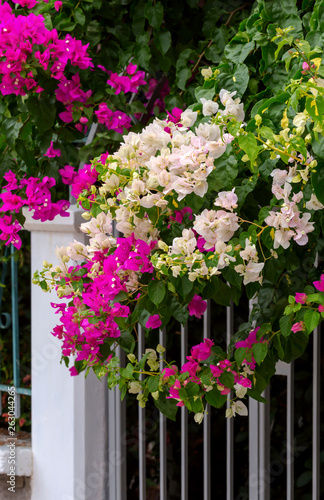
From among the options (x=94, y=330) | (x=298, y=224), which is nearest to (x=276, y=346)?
(x=298, y=224)

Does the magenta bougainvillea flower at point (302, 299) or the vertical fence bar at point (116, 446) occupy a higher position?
the magenta bougainvillea flower at point (302, 299)

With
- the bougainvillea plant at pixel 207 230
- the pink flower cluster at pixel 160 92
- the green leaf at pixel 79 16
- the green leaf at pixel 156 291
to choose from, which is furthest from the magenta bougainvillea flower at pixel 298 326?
the pink flower cluster at pixel 160 92

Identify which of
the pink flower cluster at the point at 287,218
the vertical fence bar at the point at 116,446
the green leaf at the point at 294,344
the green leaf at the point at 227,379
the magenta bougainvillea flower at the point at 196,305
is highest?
the pink flower cluster at the point at 287,218

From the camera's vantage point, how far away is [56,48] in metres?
2.17

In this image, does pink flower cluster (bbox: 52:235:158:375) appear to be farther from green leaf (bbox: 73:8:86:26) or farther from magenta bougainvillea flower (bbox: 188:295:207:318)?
green leaf (bbox: 73:8:86:26)

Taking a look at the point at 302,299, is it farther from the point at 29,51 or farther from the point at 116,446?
the point at 116,446

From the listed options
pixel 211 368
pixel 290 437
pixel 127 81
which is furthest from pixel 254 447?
pixel 127 81

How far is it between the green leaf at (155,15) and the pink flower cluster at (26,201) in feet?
2.03

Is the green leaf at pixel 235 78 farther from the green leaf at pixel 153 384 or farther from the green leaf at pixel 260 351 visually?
the green leaf at pixel 153 384

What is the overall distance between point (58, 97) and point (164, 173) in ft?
3.02

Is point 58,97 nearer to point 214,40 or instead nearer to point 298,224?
point 214,40

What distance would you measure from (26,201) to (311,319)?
1199 millimetres

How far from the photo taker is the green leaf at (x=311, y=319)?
1.55 meters

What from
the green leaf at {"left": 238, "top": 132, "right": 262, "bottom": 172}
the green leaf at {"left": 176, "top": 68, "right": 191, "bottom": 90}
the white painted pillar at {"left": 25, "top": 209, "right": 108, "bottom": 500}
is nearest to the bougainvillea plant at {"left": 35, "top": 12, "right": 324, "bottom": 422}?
the green leaf at {"left": 238, "top": 132, "right": 262, "bottom": 172}
